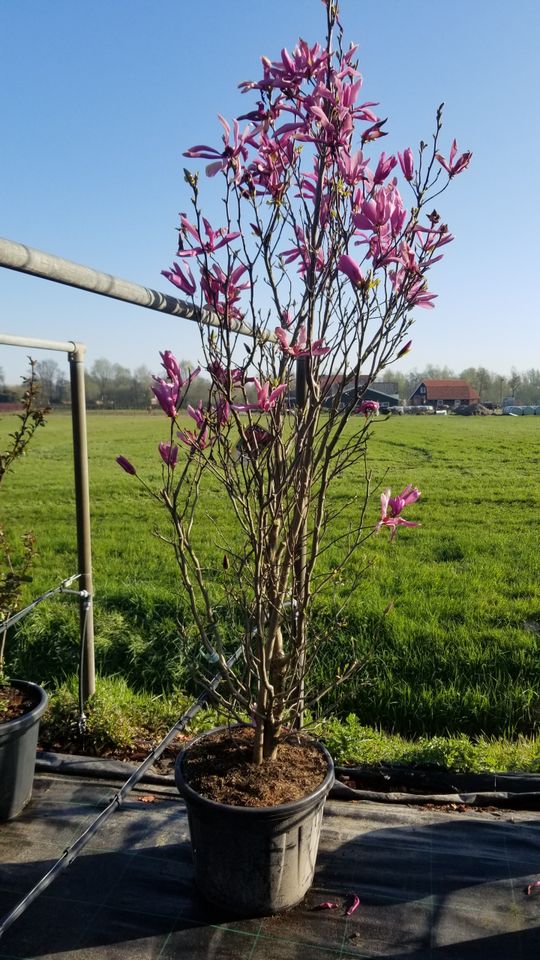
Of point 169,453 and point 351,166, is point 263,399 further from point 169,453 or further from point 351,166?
point 351,166

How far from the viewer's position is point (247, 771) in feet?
7.44

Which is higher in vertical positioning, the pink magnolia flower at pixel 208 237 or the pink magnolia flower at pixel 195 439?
the pink magnolia flower at pixel 208 237

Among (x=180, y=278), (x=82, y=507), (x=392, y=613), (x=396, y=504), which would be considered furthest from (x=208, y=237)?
(x=392, y=613)

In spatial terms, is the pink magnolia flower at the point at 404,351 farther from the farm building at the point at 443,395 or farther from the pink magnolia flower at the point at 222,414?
the farm building at the point at 443,395

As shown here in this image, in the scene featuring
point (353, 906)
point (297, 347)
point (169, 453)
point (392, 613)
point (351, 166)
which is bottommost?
point (353, 906)

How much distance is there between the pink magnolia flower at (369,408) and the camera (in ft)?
6.92

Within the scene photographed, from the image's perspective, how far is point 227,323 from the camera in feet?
6.43

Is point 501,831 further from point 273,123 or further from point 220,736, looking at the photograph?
point 273,123

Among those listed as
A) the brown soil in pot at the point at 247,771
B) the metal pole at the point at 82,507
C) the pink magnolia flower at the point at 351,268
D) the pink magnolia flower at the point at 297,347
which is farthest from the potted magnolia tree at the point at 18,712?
the pink magnolia flower at the point at 351,268

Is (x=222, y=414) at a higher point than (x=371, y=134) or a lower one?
lower

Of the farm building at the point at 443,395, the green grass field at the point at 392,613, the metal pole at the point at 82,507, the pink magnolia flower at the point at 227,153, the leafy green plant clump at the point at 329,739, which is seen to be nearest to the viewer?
the pink magnolia flower at the point at 227,153

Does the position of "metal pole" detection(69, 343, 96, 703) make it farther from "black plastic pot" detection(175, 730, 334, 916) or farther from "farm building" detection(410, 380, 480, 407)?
"farm building" detection(410, 380, 480, 407)

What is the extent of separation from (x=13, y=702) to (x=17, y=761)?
28cm

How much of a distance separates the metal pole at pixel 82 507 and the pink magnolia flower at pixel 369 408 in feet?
4.87
